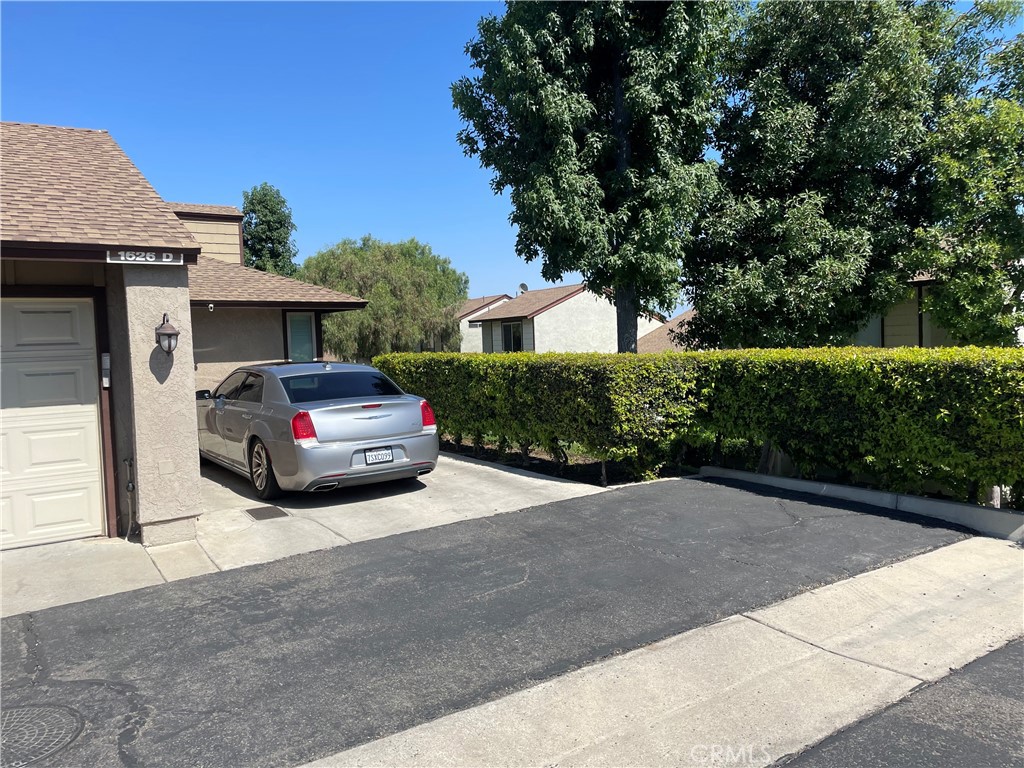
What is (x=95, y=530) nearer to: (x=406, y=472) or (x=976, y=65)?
(x=406, y=472)

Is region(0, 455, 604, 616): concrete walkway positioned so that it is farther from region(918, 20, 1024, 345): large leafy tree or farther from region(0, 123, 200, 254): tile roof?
region(918, 20, 1024, 345): large leafy tree

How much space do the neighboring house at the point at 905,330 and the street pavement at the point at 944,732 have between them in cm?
1325

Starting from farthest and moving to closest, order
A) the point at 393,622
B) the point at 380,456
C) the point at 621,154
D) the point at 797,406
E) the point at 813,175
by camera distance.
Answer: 1. the point at 813,175
2. the point at 621,154
3. the point at 797,406
4. the point at 380,456
5. the point at 393,622

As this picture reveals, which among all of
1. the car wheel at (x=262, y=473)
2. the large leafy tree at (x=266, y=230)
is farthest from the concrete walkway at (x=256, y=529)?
the large leafy tree at (x=266, y=230)

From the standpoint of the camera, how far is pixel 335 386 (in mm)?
8125

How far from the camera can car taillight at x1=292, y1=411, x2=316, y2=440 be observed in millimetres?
7363

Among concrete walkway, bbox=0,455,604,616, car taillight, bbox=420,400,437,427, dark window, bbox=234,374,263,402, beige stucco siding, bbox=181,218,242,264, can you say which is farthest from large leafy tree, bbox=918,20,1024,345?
beige stucco siding, bbox=181,218,242,264

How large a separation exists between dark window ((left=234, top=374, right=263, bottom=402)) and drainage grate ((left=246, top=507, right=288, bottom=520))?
1345 millimetres

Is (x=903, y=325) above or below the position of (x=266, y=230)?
below

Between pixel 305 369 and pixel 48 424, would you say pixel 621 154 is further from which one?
pixel 48 424

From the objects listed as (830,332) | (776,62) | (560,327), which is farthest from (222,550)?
(560,327)

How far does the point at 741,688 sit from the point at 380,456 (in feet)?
16.3

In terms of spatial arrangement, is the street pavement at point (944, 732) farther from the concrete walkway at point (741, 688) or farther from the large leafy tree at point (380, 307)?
the large leafy tree at point (380, 307)

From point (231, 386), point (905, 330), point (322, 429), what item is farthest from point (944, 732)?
point (905, 330)
